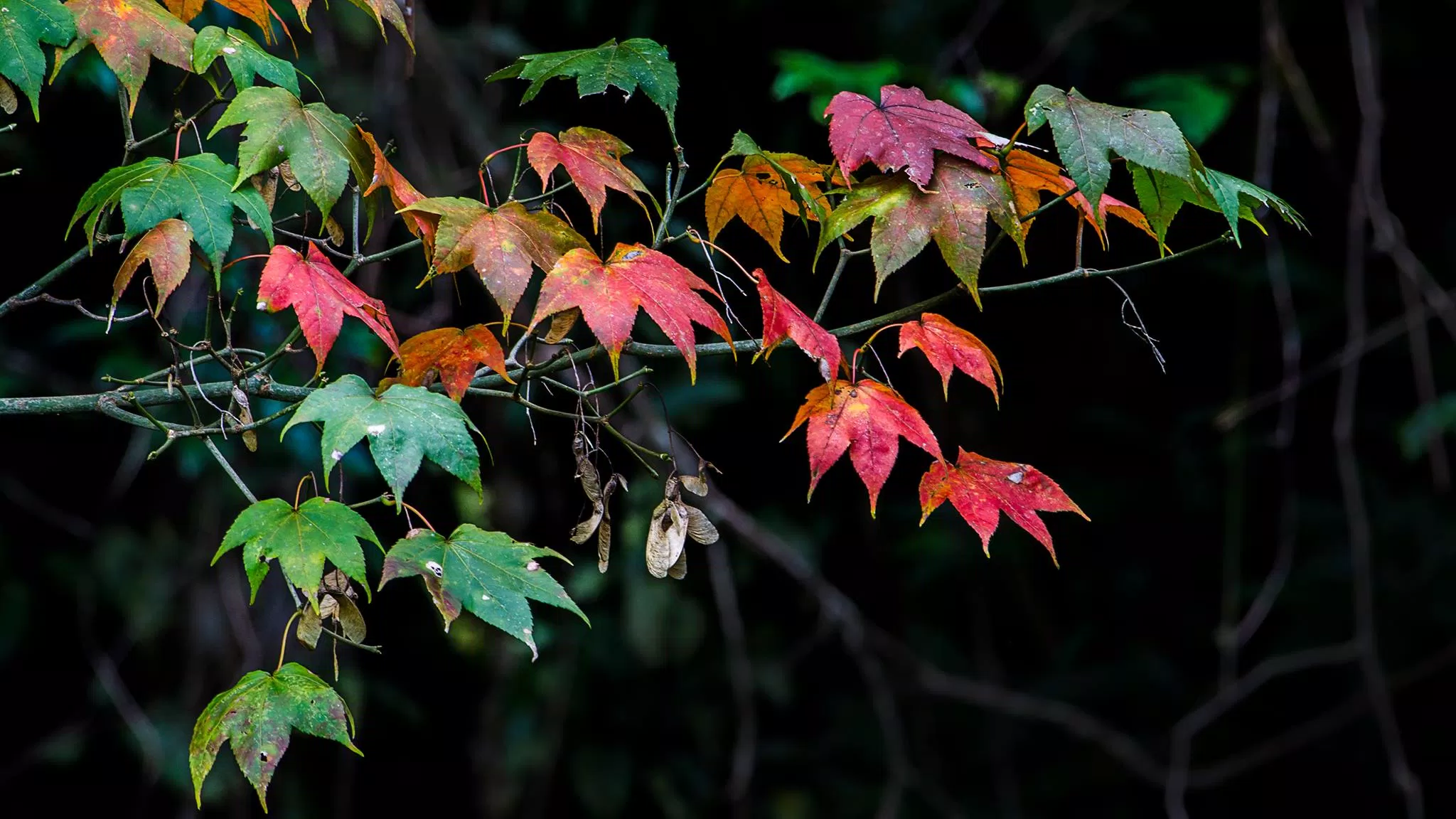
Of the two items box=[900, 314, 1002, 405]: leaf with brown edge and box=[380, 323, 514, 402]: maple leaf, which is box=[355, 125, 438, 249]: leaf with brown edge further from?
box=[900, 314, 1002, 405]: leaf with brown edge

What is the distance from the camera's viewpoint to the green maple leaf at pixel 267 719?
88cm

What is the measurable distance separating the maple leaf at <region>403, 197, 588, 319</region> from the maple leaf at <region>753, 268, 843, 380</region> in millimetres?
138

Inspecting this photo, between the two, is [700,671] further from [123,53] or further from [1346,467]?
[123,53]

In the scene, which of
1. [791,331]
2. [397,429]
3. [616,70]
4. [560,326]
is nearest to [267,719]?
[397,429]

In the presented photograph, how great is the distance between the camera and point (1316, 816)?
3146 millimetres

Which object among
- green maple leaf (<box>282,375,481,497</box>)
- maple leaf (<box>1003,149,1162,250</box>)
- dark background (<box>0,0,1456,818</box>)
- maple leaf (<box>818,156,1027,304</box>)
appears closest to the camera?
green maple leaf (<box>282,375,481,497</box>)

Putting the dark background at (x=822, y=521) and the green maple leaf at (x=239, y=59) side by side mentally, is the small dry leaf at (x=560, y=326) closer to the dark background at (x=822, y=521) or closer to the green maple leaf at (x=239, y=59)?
the green maple leaf at (x=239, y=59)

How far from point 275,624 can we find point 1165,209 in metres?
1.93

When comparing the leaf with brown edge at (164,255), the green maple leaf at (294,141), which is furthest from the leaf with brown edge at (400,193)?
the leaf with brown edge at (164,255)

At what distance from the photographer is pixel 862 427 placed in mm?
971

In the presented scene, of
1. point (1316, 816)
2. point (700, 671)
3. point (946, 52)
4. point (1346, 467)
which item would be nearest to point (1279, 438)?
point (1346, 467)

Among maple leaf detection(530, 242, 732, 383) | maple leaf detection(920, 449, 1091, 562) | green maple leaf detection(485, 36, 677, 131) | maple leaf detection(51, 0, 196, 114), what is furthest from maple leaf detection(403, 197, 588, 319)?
maple leaf detection(920, 449, 1091, 562)

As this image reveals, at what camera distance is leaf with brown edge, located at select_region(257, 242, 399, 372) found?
88 cm

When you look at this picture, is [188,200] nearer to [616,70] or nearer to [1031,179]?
[616,70]
